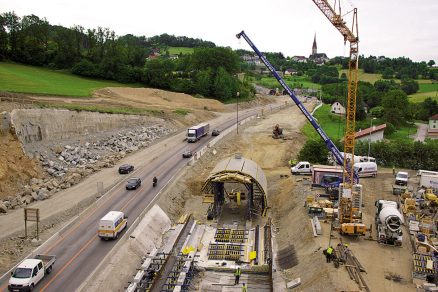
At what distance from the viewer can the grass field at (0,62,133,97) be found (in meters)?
80.3

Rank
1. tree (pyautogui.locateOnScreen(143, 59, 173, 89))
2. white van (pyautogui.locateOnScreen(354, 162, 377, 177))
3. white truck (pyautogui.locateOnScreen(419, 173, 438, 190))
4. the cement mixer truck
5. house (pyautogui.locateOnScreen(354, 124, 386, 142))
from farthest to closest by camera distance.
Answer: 1. tree (pyautogui.locateOnScreen(143, 59, 173, 89))
2. house (pyautogui.locateOnScreen(354, 124, 386, 142))
3. white van (pyautogui.locateOnScreen(354, 162, 377, 177))
4. white truck (pyautogui.locateOnScreen(419, 173, 438, 190))
5. the cement mixer truck

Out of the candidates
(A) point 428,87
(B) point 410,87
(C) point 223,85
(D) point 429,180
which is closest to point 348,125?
(D) point 429,180

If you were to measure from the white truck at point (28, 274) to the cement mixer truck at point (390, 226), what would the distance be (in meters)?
28.1

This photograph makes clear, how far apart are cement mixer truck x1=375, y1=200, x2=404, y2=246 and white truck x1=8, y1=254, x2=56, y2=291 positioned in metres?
28.1

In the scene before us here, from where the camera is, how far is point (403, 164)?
219 feet

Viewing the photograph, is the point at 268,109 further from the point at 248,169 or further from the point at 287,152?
the point at 248,169

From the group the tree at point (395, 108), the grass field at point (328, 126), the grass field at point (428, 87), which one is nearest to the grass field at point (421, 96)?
the grass field at point (428, 87)

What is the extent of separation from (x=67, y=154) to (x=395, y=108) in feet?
260

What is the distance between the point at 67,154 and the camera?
60656 millimetres

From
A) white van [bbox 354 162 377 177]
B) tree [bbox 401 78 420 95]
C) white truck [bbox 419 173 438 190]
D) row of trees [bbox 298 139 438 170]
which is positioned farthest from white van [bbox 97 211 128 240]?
tree [bbox 401 78 420 95]

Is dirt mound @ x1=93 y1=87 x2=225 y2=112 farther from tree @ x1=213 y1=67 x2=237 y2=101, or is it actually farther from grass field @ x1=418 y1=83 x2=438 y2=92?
grass field @ x1=418 y1=83 x2=438 y2=92

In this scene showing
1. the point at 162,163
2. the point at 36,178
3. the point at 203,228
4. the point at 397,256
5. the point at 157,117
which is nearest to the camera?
the point at 397,256

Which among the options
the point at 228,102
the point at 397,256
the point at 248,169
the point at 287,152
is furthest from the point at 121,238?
the point at 228,102

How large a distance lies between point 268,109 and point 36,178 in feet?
291
